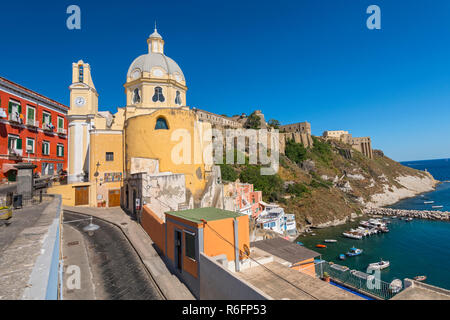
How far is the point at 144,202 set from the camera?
1506 centimetres

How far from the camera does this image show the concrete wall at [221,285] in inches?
216

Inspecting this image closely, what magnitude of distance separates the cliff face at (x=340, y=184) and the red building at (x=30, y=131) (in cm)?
3482

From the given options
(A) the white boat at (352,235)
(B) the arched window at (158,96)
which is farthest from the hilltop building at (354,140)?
(B) the arched window at (158,96)

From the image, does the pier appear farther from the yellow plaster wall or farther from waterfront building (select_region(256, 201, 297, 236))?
the yellow plaster wall

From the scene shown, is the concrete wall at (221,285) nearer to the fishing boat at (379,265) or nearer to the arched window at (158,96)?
the arched window at (158,96)

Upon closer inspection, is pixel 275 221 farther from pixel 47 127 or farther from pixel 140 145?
pixel 47 127

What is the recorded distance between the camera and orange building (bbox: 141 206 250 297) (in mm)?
8453

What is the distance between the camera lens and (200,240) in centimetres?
834

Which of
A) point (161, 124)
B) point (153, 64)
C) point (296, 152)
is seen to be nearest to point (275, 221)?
point (161, 124)

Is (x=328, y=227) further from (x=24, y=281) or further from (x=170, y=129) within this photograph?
(x=24, y=281)

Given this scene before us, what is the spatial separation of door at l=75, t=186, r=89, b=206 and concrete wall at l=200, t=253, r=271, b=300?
1598cm

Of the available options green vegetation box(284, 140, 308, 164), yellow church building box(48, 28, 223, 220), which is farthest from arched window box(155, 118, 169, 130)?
green vegetation box(284, 140, 308, 164)
